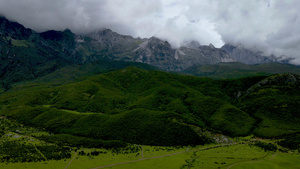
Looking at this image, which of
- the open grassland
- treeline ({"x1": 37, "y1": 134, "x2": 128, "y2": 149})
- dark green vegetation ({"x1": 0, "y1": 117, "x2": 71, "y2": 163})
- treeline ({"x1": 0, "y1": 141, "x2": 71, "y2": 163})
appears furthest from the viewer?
treeline ({"x1": 37, "y1": 134, "x2": 128, "y2": 149})

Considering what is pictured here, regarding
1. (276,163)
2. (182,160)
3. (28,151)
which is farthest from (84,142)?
(276,163)

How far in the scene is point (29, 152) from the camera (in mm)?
150125

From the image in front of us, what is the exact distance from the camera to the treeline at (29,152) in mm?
137163

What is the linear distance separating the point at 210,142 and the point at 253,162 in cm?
6269

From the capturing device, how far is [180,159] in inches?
5748

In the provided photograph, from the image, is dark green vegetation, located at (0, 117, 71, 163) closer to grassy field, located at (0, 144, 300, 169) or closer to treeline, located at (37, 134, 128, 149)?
grassy field, located at (0, 144, 300, 169)

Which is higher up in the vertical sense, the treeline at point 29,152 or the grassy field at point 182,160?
the treeline at point 29,152

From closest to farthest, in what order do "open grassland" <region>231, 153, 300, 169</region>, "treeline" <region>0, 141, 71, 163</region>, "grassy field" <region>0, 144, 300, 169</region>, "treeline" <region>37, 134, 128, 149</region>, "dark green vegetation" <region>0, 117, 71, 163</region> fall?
1. "open grassland" <region>231, 153, 300, 169</region>
2. "grassy field" <region>0, 144, 300, 169</region>
3. "treeline" <region>0, 141, 71, 163</region>
4. "dark green vegetation" <region>0, 117, 71, 163</region>
5. "treeline" <region>37, 134, 128, 149</region>

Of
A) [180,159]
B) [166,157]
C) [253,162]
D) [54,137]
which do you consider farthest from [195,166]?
[54,137]

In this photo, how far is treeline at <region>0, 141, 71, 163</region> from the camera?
450ft

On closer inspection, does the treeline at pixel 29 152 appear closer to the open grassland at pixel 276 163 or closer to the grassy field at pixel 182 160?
the grassy field at pixel 182 160

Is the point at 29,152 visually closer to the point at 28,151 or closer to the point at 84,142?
the point at 28,151

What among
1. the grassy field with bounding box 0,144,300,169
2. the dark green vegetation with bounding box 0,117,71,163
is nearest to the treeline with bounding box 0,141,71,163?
the dark green vegetation with bounding box 0,117,71,163

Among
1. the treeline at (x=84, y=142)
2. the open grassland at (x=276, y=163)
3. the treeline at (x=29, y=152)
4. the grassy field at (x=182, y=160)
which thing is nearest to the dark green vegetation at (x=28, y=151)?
the treeline at (x=29, y=152)
